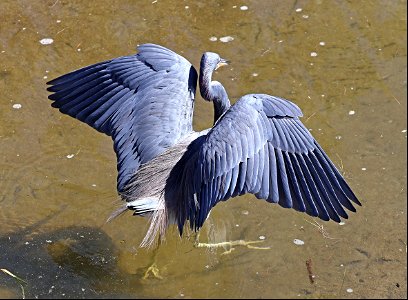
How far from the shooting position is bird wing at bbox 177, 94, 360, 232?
4406 millimetres

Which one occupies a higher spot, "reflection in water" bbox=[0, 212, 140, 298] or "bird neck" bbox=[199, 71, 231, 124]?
"bird neck" bbox=[199, 71, 231, 124]

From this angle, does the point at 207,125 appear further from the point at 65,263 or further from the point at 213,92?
the point at 65,263

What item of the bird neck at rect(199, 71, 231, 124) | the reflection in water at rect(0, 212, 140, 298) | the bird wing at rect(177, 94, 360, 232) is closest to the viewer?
the bird wing at rect(177, 94, 360, 232)

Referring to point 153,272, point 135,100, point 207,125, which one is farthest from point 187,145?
point 207,125

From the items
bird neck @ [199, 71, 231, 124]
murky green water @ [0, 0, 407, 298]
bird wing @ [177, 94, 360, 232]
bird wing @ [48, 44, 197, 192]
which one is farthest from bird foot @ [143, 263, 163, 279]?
bird neck @ [199, 71, 231, 124]

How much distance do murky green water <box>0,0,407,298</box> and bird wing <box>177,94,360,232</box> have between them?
527mm

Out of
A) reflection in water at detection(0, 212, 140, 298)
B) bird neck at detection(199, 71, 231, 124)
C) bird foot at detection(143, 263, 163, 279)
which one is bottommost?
bird foot at detection(143, 263, 163, 279)

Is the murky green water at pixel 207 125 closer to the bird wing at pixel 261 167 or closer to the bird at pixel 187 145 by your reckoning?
the bird at pixel 187 145

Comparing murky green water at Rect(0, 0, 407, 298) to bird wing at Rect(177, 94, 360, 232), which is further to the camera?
murky green water at Rect(0, 0, 407, 298)

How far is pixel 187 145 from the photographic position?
15.7ft

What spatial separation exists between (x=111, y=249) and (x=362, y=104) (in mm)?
2197

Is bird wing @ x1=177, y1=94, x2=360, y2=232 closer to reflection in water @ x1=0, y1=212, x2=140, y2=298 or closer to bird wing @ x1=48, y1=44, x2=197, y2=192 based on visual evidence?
bird wing @ x1=48, y1=44, x2=197, y2=192

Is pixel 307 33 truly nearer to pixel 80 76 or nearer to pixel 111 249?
pixel 80 76

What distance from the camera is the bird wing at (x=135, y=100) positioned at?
482 centimetres
